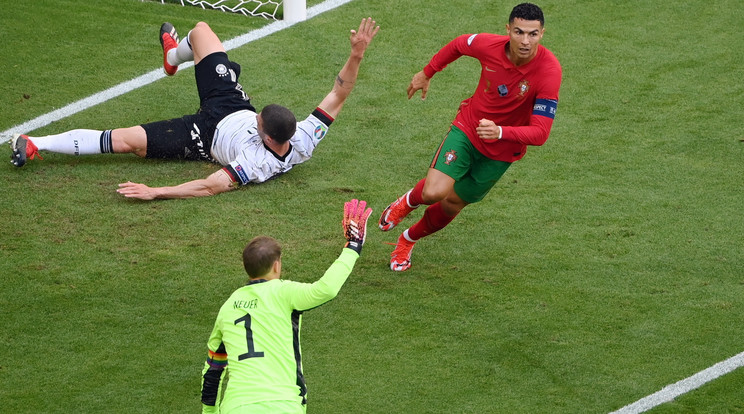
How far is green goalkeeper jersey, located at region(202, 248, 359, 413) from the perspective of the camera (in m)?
4.12

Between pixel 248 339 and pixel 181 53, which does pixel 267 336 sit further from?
pixel 181 53

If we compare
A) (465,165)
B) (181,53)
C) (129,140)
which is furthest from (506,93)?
(181,53)

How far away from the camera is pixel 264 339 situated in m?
4.20

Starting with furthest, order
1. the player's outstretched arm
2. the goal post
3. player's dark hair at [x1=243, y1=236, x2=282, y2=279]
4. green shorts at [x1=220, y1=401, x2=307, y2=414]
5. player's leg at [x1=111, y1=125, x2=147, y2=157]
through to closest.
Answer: the goal post < player's leg at [x1=111, y1=125, x2=147, y2=157] < the player's outstretched arm < player's dark hair at [x1=243, y1=236, x2=282, y2=279] < green shorts at [x1=220, y1=401, x2=307, y2=414]

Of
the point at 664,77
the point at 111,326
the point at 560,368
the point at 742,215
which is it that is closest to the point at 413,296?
the point at 560,368

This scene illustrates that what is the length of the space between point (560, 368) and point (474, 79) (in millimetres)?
4731

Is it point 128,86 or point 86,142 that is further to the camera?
point 128,86

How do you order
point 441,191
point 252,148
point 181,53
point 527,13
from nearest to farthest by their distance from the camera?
point 527,13 → point 441,191 → point 252,148 → point 181,53

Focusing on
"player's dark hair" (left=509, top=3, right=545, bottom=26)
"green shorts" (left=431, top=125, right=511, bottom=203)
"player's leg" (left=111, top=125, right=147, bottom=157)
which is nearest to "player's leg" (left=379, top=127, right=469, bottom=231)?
"green shorts" (left=431, top=125, right=511, bottom=203)

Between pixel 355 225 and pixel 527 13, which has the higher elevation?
pixel 527 13

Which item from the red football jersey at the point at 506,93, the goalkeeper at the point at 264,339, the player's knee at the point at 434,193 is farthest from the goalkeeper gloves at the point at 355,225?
the player's knee at the point at 434,193

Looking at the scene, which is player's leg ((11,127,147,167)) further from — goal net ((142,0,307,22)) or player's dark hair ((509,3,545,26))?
goal net ((142,0,307,22))

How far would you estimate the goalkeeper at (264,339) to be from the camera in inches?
161

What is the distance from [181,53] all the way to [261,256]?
15.0 ft
